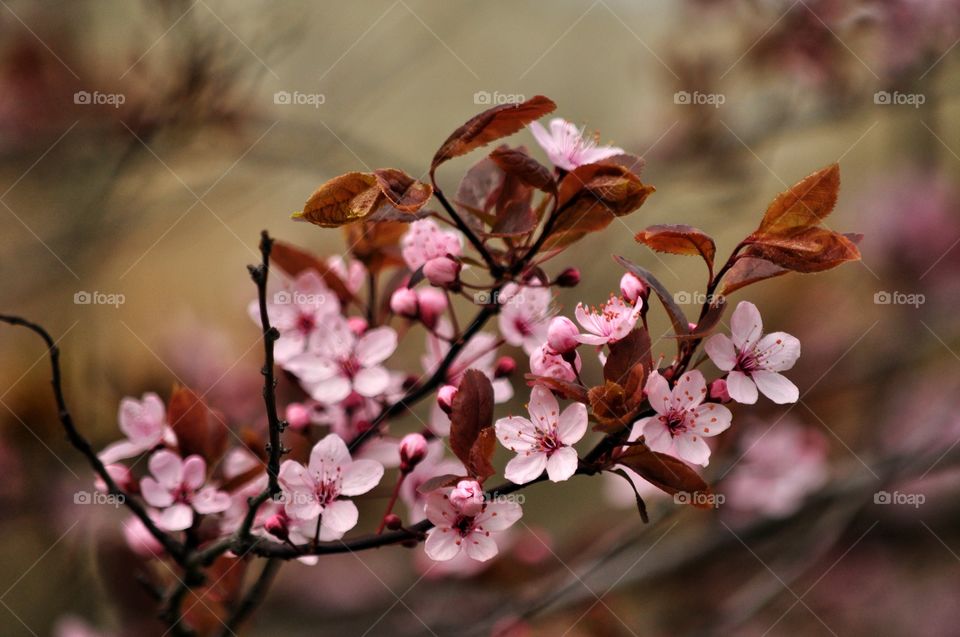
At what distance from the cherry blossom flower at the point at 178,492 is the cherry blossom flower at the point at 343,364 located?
174mm

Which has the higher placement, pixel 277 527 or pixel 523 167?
pixel 523 167

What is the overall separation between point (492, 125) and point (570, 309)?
1.77 metres

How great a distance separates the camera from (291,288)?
129 centimetres

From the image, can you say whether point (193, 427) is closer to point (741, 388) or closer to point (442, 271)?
point (442, 271)

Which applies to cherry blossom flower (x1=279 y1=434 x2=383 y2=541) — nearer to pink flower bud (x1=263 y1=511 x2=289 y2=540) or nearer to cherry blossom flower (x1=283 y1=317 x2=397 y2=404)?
pink flower bud (x1=263 y1=511 x2=289 y2=540)

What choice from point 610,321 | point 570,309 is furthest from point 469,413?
point 570,309

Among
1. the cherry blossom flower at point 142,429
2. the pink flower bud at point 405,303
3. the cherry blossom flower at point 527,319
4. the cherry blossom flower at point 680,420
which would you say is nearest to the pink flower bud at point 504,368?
the cherry blossom flower at point 527,319

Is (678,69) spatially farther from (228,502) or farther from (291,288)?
(228,502)

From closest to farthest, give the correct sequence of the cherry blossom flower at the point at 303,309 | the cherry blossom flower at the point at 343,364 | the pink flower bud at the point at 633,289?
1. the pink flower bud at the point at 633,289
2. the cherry blossom flower at the point at 343,364
3. the cherry blossom flower at the point at 303,309

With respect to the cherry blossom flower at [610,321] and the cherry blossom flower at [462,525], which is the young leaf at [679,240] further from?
the cherry blossom flower at [462,525]

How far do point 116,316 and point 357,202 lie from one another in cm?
323

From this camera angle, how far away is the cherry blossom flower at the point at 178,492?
43.5 inches

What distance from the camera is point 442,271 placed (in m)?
1.08

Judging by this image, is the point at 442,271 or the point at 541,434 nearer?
the point at 541,434
